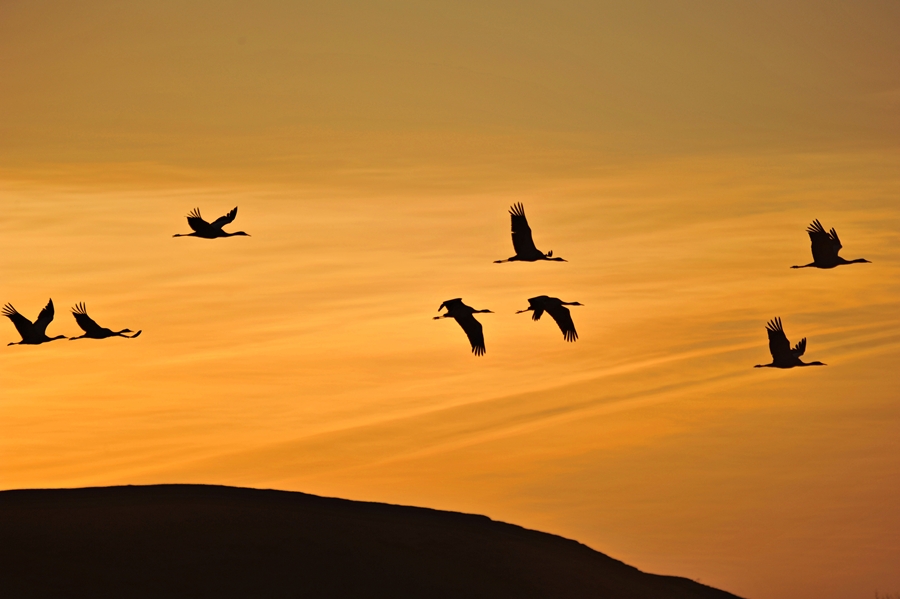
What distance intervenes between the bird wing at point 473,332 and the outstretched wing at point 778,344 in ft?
26.3

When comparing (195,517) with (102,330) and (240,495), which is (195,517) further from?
(102,330)

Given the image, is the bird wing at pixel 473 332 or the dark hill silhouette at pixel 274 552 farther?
the dark hill silhouette at pixel 274 552

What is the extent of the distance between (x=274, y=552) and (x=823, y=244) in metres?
19.2

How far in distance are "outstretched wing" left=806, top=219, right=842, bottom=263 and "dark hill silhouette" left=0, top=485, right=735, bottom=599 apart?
14361 mm

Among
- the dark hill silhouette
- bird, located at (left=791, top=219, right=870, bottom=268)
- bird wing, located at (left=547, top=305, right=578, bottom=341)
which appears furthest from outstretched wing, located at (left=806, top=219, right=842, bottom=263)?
the dark hill silhouette

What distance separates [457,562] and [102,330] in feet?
46.0

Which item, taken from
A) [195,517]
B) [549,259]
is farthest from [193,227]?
[195,517]

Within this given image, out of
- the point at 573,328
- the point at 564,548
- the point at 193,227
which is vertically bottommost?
the point at 564,548

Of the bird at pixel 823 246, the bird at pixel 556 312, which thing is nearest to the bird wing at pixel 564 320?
the bird at pixel 556 312

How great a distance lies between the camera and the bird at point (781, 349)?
3588 centimetres

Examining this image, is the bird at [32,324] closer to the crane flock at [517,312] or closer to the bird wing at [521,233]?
the crane flock at [517,312]

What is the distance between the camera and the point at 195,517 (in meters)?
43.8

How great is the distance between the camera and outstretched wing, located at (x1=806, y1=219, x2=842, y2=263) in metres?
35.0

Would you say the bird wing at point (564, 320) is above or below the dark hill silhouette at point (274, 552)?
above
